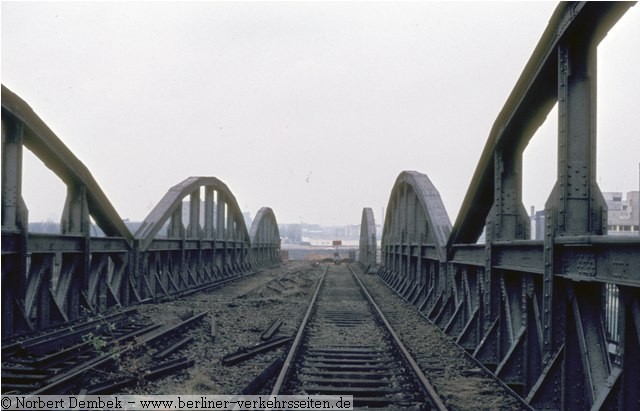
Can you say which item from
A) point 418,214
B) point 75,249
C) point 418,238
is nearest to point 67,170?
point 75,249

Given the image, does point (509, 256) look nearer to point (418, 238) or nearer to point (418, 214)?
point (418, 238)

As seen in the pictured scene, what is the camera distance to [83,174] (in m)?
13.4

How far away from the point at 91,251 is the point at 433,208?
8352mm

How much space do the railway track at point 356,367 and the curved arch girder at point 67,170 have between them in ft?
19.0

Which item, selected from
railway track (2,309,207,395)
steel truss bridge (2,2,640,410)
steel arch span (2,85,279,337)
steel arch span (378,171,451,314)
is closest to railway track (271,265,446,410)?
steel truss bridge (2,2,640,410)

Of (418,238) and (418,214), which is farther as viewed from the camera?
(418,214)

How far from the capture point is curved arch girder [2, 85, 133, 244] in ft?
34.3

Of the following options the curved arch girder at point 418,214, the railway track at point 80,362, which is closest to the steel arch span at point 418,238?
the curved arch girder at point 418,214

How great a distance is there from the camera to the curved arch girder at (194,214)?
17.4m

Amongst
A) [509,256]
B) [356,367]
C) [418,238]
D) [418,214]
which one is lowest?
[356,367]

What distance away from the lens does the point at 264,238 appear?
1832 inches

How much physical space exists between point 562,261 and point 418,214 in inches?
484

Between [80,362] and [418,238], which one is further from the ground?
[418,238]

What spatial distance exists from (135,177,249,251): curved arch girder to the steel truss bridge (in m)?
0.13
